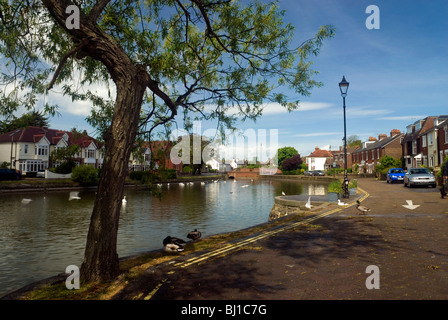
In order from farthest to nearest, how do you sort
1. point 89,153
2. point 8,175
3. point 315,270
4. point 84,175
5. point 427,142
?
point 89,153, point 427,142, point 84,175, point 8,175, point 315,270

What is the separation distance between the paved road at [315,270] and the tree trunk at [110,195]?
0.82 metres

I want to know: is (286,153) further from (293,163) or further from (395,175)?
(395,175)

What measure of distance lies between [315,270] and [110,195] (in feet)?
13.7

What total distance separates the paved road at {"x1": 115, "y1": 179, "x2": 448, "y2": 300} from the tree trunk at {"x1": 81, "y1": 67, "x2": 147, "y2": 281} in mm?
818

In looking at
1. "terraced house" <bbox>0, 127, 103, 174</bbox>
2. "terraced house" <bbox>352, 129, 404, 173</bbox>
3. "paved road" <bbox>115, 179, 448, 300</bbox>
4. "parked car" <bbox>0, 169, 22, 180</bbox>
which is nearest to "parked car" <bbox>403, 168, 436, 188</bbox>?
"paved road" <bbox>115, 179, 448, 300</bbox>

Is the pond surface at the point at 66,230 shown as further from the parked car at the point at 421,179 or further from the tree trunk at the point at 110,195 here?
A: the parked car at the point at 421,179

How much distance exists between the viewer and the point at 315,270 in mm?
5781

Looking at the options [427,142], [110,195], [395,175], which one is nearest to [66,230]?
[110,195]

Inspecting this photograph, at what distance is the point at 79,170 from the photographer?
44.2 metres

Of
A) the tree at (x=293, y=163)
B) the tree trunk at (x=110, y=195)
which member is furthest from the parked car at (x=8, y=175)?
the tree at (x=293, y=163)

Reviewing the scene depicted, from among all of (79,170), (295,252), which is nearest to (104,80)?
(295,252)
